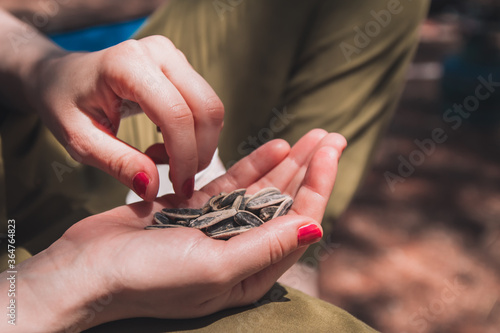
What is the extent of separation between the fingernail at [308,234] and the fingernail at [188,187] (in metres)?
0.24

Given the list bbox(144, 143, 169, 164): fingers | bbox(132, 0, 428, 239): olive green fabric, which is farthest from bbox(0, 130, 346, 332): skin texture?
bbox(132, 0, 428, 239): olive green fabric

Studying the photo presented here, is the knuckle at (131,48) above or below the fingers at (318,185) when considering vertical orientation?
above

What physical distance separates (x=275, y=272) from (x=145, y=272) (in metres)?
0.20

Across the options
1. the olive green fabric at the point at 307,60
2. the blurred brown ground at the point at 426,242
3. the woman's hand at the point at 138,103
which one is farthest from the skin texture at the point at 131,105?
the blurred brown ground at the point at 426,242

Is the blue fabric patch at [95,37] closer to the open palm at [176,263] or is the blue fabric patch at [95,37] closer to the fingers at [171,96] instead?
the fingers at [171,96]

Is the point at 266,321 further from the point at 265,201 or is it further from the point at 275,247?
the point at 265,201

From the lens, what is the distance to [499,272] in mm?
1670

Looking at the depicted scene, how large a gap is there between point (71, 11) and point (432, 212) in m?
1.54

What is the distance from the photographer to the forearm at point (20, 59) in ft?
3.03

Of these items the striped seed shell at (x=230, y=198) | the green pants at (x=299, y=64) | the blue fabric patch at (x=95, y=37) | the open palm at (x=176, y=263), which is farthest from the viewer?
the blue fabric patch at (x=95, y=37)

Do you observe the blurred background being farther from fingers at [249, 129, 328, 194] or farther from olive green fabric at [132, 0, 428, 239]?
fingers at [249, 129, 328, 194]

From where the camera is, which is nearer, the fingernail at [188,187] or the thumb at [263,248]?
the thumb at [263,248]

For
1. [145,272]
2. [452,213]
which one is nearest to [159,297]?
[145,272]

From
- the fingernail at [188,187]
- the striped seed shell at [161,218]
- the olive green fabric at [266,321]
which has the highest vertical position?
the fingernail at [188,187]
